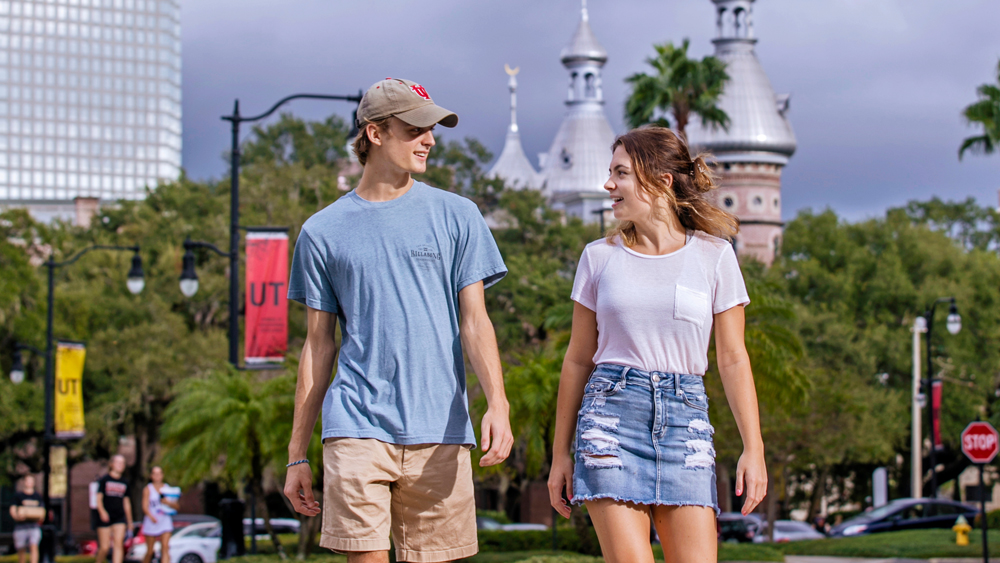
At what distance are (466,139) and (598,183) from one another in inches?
1087

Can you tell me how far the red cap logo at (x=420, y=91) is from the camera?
15.1ft

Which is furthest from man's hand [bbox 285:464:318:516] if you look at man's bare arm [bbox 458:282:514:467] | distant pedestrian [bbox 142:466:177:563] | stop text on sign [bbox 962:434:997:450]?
stop text on sign [bbox 962:434:997:450]

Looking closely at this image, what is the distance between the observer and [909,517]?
33000 millimetres

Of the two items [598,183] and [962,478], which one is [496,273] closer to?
[962,478]

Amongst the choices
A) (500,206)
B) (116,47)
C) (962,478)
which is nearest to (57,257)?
(500,206)

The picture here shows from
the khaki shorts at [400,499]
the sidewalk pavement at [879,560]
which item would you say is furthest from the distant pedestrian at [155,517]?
the khaki shorts at [400,499]

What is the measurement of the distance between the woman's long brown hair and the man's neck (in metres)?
0.83

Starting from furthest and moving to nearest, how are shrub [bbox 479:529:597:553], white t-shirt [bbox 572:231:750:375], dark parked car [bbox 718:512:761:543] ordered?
dark parked car [bbox 718:512:761:543] → shrub [bbox 479:529:597:553] → white t-shirt [bbox 572:231:750:375]

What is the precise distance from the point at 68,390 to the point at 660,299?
85.2 feet

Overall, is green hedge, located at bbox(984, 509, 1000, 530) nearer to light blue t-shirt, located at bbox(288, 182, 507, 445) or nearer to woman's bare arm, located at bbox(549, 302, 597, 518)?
woman's bare arm, located at bbox(549, 302, 597, 518)

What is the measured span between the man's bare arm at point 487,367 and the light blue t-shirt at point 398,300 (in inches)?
1.8

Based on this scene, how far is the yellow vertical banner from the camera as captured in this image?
90.9ft

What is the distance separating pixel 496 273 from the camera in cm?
459

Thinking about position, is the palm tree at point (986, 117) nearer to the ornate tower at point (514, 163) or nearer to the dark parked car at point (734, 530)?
the dark parked car at point (734, 530)
